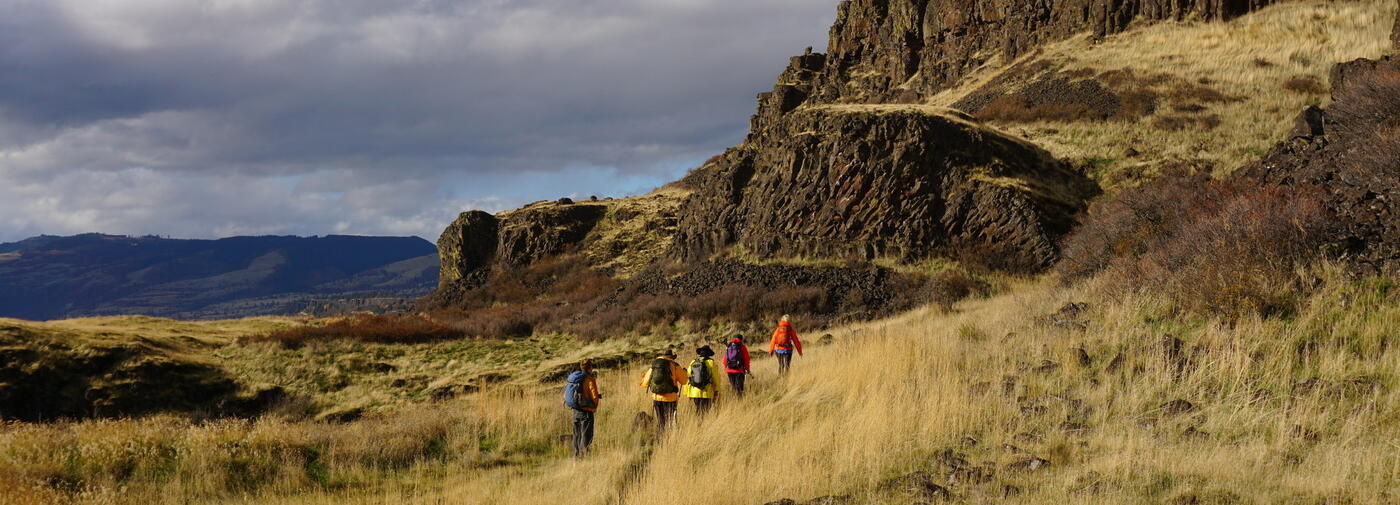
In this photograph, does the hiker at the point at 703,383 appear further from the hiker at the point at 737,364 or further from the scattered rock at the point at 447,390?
the scattered rock at the point at 447,390

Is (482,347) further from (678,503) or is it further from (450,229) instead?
(450,229)

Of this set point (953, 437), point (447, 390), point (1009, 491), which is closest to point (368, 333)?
point (447, 390)

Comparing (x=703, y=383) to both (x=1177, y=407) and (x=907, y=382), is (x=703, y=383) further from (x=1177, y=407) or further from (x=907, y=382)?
(x=1177, y=407)

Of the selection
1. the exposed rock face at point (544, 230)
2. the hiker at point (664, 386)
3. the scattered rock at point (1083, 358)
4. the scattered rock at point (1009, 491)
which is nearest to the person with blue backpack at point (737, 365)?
the hiker at point (664, 386)

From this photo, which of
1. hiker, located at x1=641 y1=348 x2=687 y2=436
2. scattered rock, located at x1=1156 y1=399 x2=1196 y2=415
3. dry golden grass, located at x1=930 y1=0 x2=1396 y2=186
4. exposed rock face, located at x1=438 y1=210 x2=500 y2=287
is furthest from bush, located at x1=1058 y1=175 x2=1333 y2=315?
exposed rock face, located at x1=438 y1=210 x2=500 y2=287

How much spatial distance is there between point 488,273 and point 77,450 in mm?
43864

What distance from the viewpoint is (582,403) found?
1038 cm

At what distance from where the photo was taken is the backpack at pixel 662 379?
1071cm

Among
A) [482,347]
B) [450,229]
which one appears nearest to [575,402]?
[482,347]

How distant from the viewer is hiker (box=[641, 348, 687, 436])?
10.7 m

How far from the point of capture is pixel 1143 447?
627 cm

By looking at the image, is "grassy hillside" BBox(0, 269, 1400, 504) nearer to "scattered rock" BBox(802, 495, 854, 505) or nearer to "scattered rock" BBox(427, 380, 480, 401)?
"scattered rock" BBox(802, 495, 854, 505)

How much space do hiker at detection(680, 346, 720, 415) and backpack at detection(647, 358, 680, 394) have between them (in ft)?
0.90

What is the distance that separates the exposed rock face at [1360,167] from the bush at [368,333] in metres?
29.7
